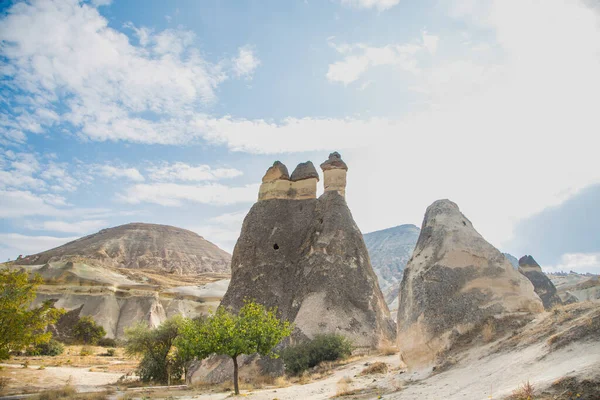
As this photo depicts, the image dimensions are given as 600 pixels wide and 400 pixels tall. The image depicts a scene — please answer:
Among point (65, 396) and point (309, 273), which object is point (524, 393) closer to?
point (65, 396)

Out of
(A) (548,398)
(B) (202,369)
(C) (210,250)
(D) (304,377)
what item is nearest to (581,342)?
(A) (548,398)

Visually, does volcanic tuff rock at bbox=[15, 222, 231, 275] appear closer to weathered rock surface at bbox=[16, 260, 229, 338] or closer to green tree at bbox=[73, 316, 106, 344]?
weathered rock surface at bbox=[16, 260, 229, 338]

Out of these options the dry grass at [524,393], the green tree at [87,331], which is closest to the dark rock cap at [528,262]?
the dry grass at [524,393]

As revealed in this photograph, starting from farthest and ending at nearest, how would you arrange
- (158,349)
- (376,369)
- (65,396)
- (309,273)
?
1. (158,349)
2. (309,273)
3. (65,396)
4. (376,369)

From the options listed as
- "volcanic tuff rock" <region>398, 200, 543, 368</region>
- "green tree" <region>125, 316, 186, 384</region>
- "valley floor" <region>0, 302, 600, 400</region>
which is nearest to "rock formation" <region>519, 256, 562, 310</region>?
"volcanic tuff rock" <region>398, 200, 543, 368</region>

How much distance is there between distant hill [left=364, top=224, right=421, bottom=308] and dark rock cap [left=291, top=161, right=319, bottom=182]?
78.7 metres

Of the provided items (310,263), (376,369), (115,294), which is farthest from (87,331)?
(376,369)

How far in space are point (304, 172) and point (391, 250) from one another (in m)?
119

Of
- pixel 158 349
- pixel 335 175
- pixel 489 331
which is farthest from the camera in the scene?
pixel 335 175

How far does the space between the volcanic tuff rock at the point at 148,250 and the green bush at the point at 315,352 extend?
79796 millimetres

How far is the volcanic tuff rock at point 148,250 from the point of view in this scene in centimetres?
9825

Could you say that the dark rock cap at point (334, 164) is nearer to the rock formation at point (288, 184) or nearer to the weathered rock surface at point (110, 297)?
the rock formation at point (288, 184)

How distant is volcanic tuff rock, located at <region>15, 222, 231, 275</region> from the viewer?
9825 cm

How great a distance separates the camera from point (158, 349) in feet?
78.1
